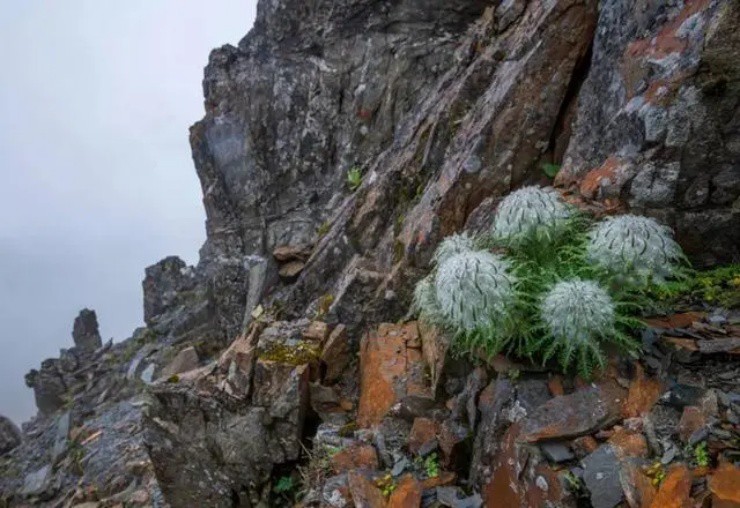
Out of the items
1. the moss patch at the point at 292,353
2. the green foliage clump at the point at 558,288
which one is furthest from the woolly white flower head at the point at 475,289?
the moss patch at the point at 292,353

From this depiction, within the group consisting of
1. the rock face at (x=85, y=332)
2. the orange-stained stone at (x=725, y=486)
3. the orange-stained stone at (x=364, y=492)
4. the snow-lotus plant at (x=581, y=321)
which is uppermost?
the rock face at (x=85, y=332)

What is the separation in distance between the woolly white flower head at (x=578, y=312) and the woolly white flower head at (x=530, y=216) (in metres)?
0.84

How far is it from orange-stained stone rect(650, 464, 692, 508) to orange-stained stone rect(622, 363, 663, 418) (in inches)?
24.6

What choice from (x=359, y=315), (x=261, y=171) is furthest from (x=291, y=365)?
(x=261, y=171)

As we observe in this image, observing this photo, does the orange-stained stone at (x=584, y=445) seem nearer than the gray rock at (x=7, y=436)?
Yes

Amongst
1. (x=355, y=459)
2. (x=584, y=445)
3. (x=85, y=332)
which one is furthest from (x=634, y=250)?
(x=85, y=332)

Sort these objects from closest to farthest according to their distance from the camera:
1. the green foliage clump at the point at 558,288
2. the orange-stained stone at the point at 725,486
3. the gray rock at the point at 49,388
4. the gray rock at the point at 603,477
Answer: the orange-stained stone at the point at 725,486, the gray rock at the point at 603,477, the green foliage clump at the point at 558,288, the gray rock at the point at 49,388

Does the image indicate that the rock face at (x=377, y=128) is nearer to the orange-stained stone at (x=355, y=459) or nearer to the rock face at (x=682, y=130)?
the rock face at (x=682, y=130)

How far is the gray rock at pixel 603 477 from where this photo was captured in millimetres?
3506

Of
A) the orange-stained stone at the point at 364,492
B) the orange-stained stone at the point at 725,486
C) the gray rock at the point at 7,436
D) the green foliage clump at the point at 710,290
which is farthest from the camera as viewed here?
the gray rock at the point at 7,436

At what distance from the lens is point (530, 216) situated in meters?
4.84

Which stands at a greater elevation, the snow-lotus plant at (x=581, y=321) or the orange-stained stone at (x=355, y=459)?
the snow-lotus plant at (x=581, y=321)

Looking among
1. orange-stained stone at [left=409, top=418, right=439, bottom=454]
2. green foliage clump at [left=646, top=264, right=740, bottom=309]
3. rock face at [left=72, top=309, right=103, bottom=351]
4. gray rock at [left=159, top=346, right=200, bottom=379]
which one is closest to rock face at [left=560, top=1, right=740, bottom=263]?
green foliage clump at [left=646, top=264, right=740, bottom=309]

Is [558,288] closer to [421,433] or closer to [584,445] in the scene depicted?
[584,445]
